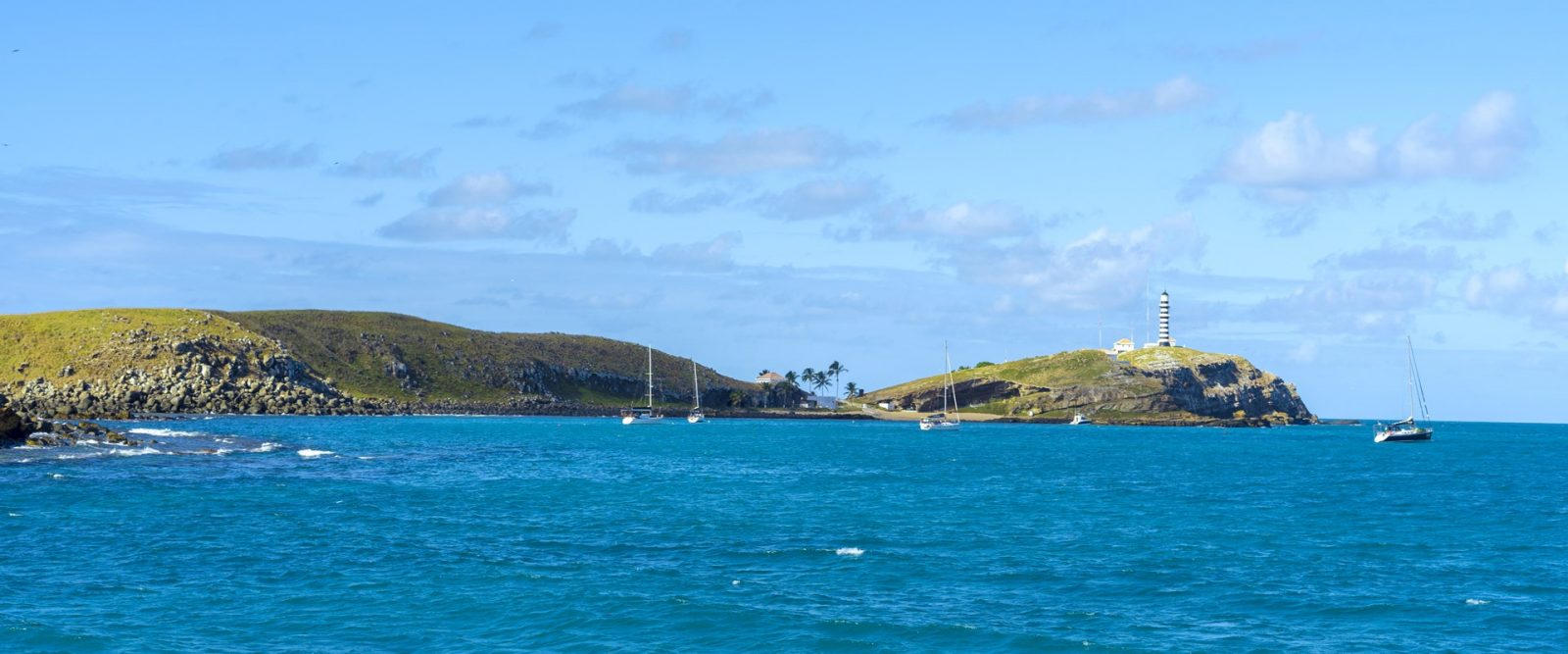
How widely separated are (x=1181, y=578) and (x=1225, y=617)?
6136 millimetres

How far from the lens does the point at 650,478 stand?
77.9 metres

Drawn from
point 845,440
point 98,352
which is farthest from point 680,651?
point 98,352

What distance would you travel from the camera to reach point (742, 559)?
43.2m

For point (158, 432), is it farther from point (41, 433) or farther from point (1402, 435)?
point (1402, 435)

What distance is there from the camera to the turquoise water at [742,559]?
3212cm

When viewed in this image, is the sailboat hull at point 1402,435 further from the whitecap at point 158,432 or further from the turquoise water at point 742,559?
the whitecap at point 158,432

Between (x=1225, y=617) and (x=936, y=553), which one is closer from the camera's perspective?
(x=1225, y=617)

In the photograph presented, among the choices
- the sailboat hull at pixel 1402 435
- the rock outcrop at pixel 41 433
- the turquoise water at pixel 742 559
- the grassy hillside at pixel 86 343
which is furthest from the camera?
the sailboat hull at pixel 1402 435

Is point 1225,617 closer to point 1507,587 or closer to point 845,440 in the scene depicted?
point 1507,587

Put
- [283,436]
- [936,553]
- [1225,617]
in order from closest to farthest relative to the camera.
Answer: [1225,617] < [936,553] < [283,436]

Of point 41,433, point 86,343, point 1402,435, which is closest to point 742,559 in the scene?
point 41,433

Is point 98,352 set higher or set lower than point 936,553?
higher

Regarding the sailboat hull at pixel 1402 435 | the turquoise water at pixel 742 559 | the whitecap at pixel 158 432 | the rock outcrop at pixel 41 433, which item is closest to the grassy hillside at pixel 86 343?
the whitecap at pixel 158 432

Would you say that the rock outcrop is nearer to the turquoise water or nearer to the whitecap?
the turquoise water
